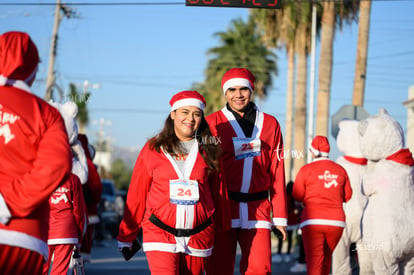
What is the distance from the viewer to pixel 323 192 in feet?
32.9

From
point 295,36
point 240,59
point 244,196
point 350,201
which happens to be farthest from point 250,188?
point 240,59

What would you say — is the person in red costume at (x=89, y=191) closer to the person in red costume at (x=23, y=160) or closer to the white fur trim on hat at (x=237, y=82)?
the white fur trim on hat at (x=237, y=82)

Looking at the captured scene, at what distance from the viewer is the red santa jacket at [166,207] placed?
6.08 meters

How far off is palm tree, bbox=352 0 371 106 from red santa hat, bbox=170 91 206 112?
15.0 meters

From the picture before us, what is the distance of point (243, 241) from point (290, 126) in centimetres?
3024

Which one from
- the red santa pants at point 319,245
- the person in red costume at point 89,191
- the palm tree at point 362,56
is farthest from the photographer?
the palm tree at point 362,56

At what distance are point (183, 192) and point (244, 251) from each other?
133cm

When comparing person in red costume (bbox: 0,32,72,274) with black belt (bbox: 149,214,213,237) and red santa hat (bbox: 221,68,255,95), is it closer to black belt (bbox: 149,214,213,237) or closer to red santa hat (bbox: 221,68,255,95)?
black belt (bbox: 149,214,213,237)

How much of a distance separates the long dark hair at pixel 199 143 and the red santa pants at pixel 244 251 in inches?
39.2

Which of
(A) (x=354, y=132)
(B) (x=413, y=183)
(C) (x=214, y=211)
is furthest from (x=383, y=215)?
(A) (x=354, y=132)

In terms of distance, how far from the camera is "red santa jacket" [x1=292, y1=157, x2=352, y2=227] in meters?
9.91

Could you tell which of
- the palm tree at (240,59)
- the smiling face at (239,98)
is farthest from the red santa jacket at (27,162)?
the palm tree at (240,59)

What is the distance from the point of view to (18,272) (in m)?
4.16

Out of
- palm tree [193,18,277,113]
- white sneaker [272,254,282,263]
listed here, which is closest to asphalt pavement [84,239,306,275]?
white sneaker [272,254,282,263]
